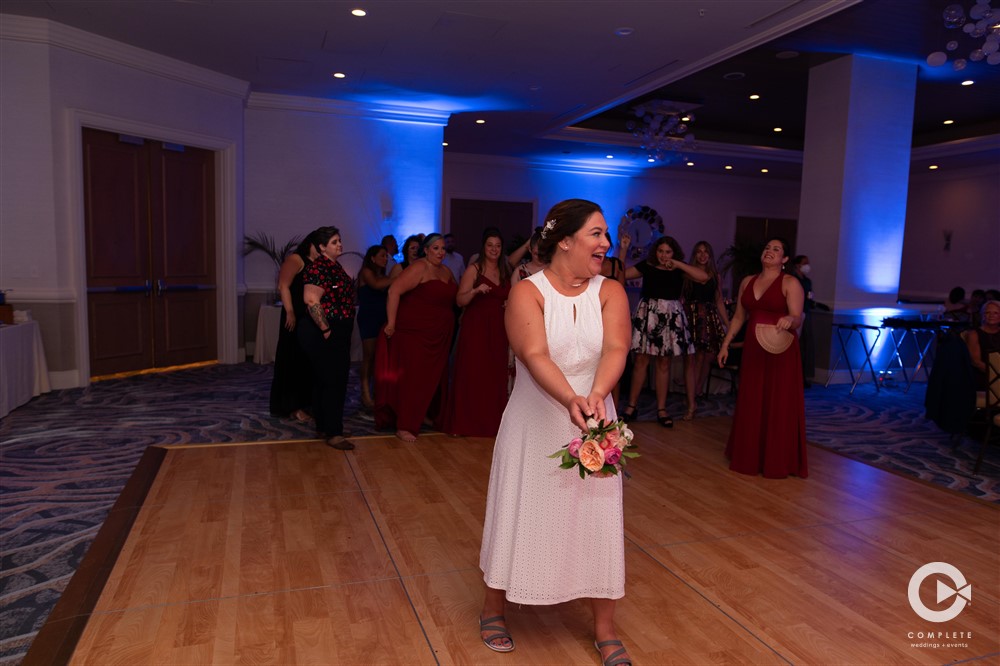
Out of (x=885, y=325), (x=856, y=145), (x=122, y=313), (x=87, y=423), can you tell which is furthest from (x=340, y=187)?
(x=885, y=325)

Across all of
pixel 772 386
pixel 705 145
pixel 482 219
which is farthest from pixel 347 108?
pixel 772 386

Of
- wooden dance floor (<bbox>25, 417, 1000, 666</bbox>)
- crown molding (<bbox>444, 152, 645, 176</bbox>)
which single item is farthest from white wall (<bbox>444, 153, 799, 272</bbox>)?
wooden dance floor (<bbox>25, 417, 1000, 666</bbox>)

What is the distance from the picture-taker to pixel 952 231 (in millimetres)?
14953

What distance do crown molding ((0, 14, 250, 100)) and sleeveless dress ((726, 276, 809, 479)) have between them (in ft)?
23.1

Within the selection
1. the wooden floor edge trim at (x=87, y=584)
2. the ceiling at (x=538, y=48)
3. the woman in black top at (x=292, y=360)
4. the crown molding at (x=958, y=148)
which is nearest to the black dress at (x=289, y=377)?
the woman in black top at (x=292, y=360)

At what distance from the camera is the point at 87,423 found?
231 inches

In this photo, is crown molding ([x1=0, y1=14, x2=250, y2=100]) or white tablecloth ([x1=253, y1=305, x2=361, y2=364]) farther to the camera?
white tablecloth ([x1=253, y1=305, x2=361, y2=364])

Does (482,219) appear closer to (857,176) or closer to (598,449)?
(857,176)

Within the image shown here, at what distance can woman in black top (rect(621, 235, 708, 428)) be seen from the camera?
241 inches

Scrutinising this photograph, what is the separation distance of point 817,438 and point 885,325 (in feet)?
10.7

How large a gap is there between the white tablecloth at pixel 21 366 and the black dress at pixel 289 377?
2.28m

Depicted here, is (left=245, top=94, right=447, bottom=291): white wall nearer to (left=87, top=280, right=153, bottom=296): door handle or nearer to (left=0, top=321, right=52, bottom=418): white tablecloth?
(left=87, top=280, right=153, bottom=296): door handle

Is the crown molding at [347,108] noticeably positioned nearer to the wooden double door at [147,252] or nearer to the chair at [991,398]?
the wooden double door at [147,252]

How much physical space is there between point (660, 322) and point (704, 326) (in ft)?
3.06
